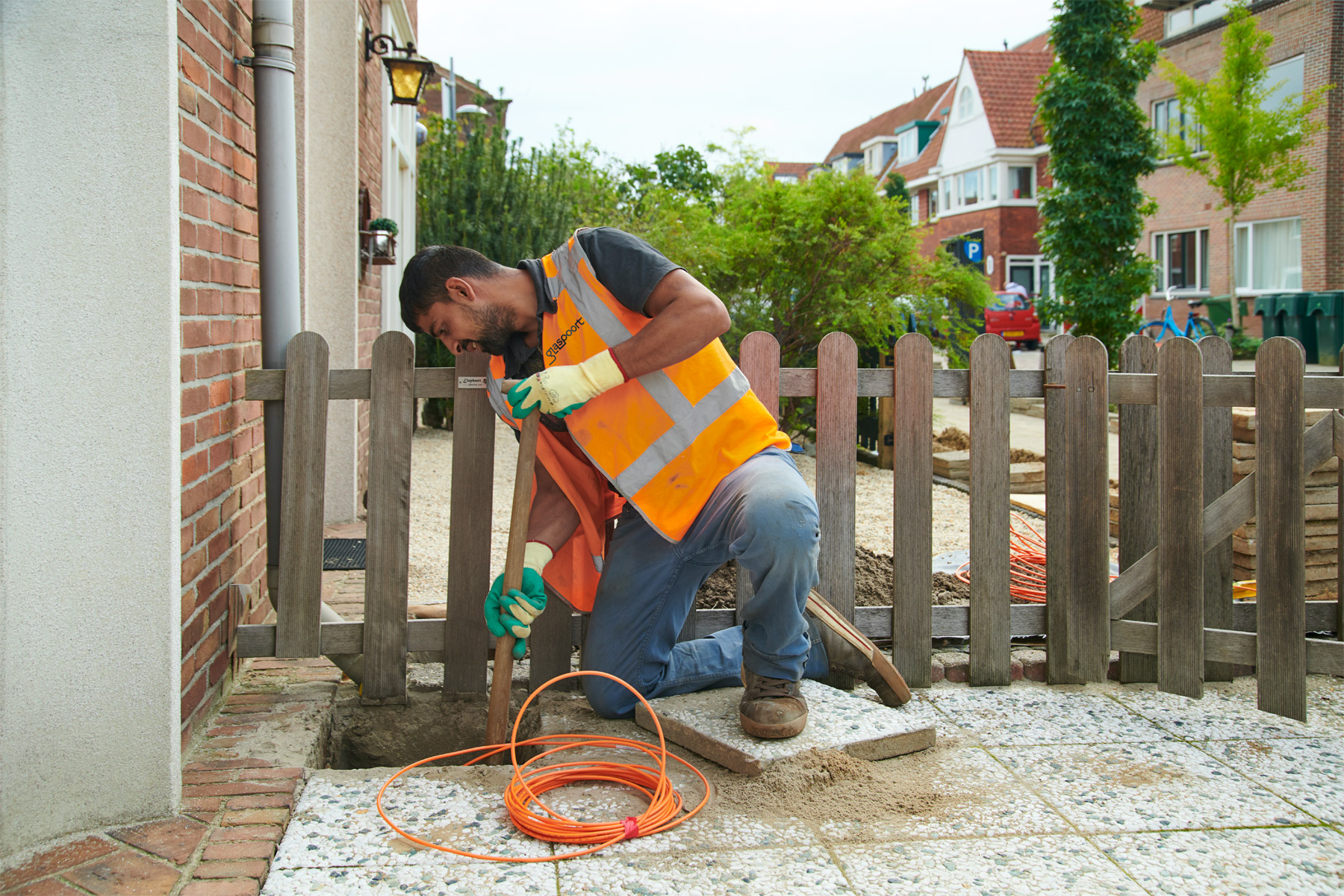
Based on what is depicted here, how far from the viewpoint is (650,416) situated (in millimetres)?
2914

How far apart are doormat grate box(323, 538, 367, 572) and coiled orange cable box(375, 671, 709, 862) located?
2.11 meters

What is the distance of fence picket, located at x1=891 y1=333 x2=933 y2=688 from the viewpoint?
342 centimetres

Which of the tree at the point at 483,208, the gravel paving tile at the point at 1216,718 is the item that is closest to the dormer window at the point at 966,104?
the tree at the point at 483,208

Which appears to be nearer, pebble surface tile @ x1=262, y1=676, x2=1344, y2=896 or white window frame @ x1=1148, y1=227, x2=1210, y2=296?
pebble surface tile @ x1=262, y1=676, x2=1344, y2=896

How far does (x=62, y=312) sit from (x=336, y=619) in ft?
4.70

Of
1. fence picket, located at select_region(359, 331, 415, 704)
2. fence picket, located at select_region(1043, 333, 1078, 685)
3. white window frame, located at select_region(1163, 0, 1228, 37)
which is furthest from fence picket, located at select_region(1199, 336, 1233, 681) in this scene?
white window frame, located at select_region(1163, 0, 1228, 37)

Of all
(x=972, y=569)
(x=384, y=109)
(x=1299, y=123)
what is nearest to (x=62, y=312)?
(x=972, y=569)

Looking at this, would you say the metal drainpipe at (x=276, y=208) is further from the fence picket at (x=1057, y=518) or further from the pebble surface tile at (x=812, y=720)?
the fence picket at (x=1057, y=518)

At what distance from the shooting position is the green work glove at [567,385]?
2.76 metres

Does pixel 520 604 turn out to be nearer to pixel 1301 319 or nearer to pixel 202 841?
pixel 202 841

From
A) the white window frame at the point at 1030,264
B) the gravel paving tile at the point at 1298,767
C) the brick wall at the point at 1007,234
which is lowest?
the gravel paving tile at the point at 1298,767

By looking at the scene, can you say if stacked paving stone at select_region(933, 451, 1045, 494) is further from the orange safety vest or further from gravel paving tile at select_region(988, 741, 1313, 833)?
the orange safety vest

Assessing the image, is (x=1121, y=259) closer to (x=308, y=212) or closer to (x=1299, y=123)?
(x=1299, y=123)

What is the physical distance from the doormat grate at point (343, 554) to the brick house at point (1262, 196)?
824 inches
